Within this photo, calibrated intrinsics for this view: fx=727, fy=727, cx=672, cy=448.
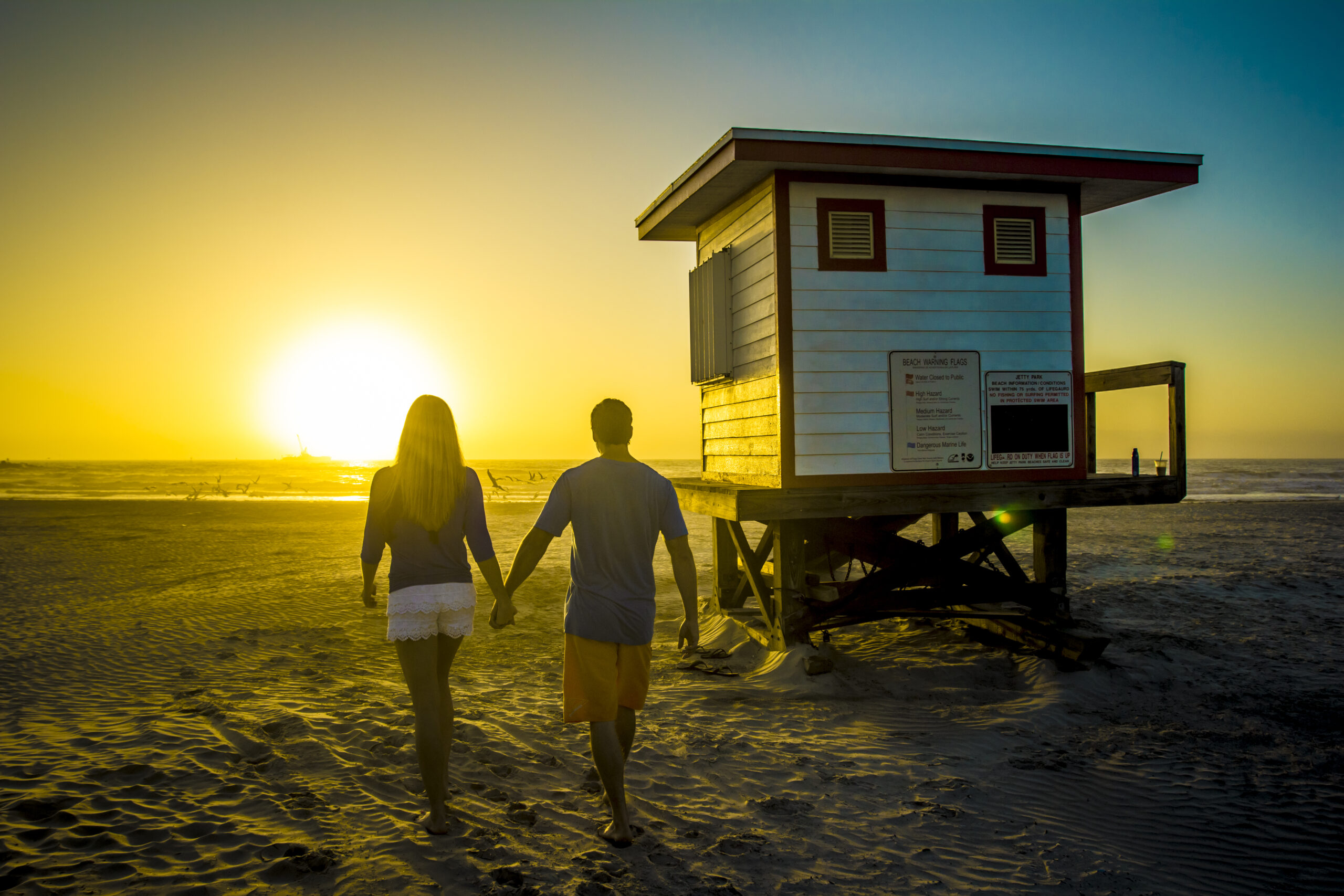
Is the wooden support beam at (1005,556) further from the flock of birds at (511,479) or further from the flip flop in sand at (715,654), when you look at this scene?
the flock of birds at (511,479)

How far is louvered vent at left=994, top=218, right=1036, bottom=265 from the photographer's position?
25.5 ft

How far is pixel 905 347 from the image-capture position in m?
7.50

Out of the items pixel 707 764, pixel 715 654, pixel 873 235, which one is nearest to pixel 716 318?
pixel 873 235

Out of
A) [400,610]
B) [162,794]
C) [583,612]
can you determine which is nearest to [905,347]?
[583,612]

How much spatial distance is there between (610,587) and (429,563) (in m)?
0.94

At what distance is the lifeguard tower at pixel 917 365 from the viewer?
728cm

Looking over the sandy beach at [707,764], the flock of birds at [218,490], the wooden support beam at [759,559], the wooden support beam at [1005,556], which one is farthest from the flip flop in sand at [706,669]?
the flock of birds at [218,490]

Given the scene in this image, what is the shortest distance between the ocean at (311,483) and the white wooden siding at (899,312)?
2870 cm

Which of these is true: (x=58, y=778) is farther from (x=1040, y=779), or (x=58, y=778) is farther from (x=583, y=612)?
(x=1040, y=779)

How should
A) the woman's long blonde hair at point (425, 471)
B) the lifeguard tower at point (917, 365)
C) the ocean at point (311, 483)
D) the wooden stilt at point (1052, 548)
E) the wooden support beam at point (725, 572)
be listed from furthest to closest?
the ocean at point (311, 483)
the wooden support beam at point (725, 572)
the wooden stilt at point (1052, 548)
the lifeguard tower at point (917, 365)
the woman's long blonde hair at point (425, 471)

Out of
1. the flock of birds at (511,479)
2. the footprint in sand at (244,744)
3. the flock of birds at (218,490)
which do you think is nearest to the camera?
the footprint in sand at (244,744)

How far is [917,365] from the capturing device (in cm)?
752

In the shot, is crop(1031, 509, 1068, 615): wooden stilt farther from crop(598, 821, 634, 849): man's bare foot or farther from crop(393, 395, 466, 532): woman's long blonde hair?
crop(393, 395, 466, 532): woman's long blonde hair

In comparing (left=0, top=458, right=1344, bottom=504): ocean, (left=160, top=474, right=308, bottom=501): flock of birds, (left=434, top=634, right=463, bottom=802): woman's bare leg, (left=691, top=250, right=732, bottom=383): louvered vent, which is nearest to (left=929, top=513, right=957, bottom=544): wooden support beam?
(left=691, top=250, right=732, bottom=383): louvered vent
